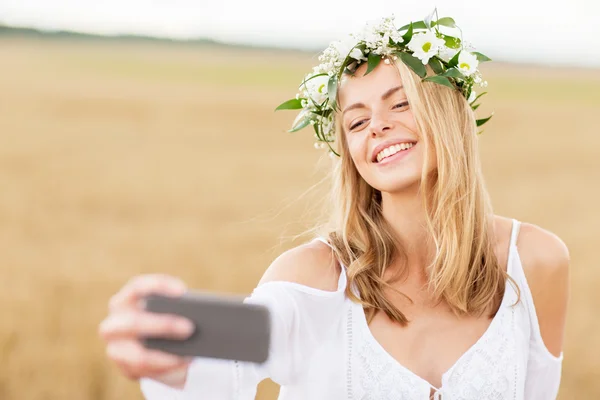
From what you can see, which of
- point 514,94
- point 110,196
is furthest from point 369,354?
point 514,94

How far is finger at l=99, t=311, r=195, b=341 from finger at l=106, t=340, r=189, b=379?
1cm

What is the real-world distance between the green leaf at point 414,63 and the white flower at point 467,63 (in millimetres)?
156

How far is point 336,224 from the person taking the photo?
2.31 metres

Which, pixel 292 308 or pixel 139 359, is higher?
pixel 292 308

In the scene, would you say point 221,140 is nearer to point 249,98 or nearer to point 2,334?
point 249,98

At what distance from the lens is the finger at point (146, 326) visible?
0.96 meters

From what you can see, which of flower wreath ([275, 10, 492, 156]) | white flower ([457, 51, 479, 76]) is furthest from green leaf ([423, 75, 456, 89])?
white flower ([457, 51, 479, 76])

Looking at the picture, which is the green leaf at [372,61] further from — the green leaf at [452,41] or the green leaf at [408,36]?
the green leaf at [452,41]

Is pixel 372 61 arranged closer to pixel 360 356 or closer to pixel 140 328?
pixel 360 356

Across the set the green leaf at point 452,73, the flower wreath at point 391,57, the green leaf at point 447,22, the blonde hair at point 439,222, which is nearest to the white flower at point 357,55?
the flower wreath at point 391,57

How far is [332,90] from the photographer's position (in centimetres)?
225

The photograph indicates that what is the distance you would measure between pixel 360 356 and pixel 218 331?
1092 mm

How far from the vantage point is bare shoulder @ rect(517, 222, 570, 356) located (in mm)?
2207

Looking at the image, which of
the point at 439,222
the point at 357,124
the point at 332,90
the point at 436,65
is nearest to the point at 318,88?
the point at 332,90
